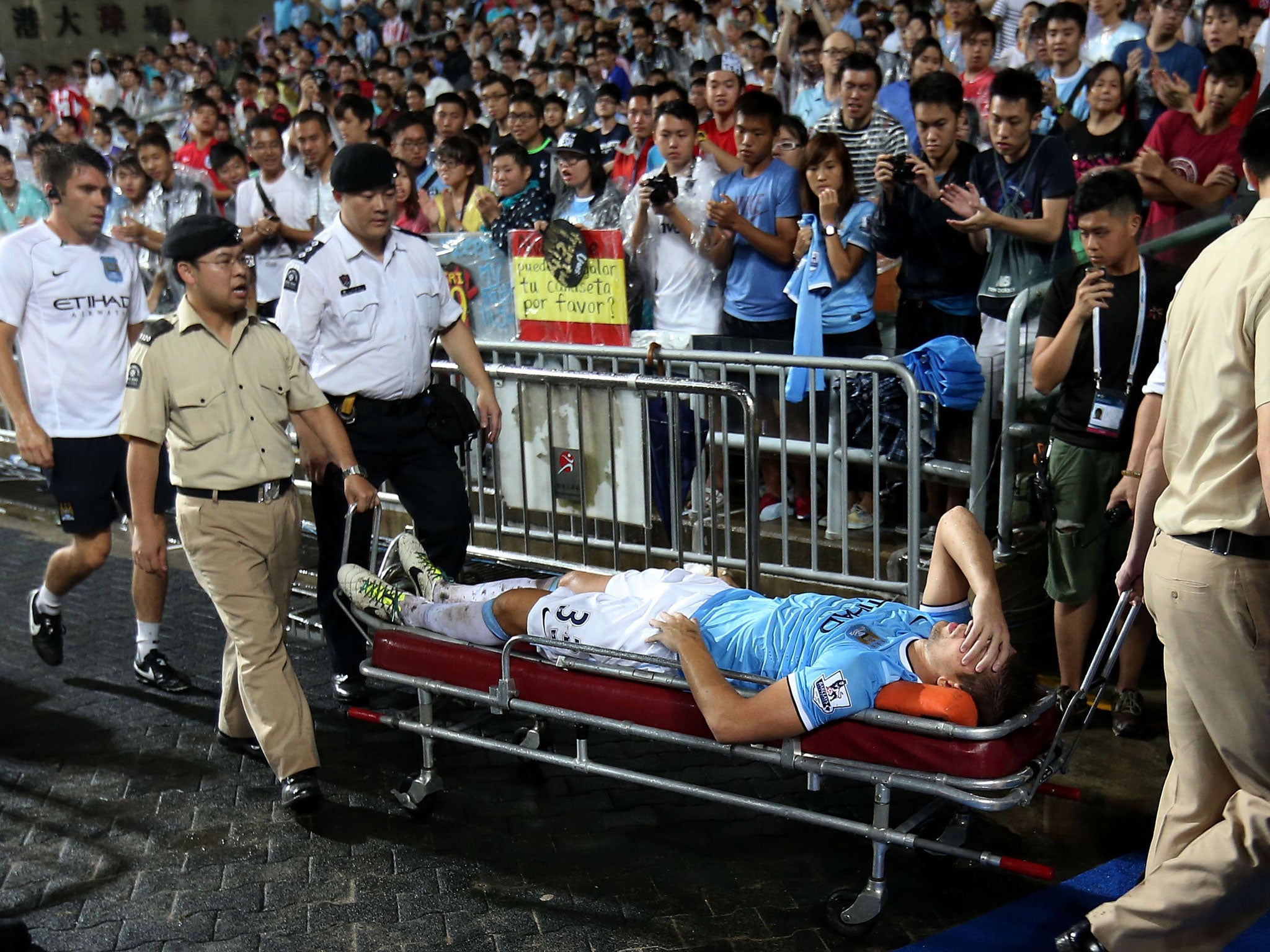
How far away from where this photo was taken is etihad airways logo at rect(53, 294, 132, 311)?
5.69 m

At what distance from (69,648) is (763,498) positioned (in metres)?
3.58

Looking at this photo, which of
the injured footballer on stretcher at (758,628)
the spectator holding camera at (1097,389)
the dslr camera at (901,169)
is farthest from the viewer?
the dslr camera at (901,169)

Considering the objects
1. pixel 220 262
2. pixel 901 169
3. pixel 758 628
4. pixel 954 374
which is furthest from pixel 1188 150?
pixel 220 262

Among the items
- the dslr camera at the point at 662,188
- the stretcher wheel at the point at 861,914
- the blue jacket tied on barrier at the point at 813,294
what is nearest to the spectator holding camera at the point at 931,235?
the blue jacket tied on barrier at the point at 813,294

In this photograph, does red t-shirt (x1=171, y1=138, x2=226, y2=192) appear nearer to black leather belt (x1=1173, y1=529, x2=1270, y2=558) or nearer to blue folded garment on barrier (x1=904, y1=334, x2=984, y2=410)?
blue folded garment on barrier (x1=904, y1=334, x2=984, y2=410)

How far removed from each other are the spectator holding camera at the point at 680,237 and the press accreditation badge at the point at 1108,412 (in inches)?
94.0

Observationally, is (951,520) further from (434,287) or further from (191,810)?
(191,810)

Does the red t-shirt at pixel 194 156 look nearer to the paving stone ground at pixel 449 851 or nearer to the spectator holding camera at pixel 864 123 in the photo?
the spectator holding camera at pixel 864 123

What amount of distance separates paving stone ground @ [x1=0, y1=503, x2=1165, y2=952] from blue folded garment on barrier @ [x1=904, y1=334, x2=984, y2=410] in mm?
1483

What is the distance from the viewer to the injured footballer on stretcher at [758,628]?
350 cm

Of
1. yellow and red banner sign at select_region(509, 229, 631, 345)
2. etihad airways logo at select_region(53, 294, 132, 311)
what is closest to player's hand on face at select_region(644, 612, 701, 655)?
yellow and red banner sign at select_region(509, 229, 631, 345)

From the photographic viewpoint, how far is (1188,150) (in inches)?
259

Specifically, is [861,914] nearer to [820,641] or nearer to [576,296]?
[820,641]

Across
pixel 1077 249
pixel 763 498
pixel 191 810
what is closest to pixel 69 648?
pixel 191 810
